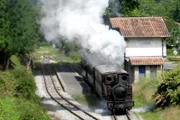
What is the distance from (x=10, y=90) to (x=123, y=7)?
96.7 feet

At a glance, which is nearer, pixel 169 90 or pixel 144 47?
pixel 169 90

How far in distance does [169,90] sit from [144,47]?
1667 centimetres

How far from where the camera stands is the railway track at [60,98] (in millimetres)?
23530

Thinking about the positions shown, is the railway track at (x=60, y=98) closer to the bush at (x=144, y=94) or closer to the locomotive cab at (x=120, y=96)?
the locomotive cab at (x=120, y=96)

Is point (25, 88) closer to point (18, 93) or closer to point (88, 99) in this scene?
point (18, 93)

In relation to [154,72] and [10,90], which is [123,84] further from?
[154,72]

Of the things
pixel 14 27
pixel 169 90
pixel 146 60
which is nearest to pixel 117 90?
pixel 169 90

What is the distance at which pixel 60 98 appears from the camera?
31.3 m

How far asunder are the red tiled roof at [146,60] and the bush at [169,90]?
1374cm

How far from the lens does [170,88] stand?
927 inches

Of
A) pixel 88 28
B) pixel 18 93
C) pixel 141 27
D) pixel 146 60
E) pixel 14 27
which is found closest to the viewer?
pixel 18 93

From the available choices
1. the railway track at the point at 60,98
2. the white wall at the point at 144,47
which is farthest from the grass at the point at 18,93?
the white wall at the point at 144,47

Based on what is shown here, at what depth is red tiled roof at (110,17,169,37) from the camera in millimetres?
39344

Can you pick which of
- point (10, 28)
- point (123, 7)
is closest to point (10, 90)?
point (10, 28)
